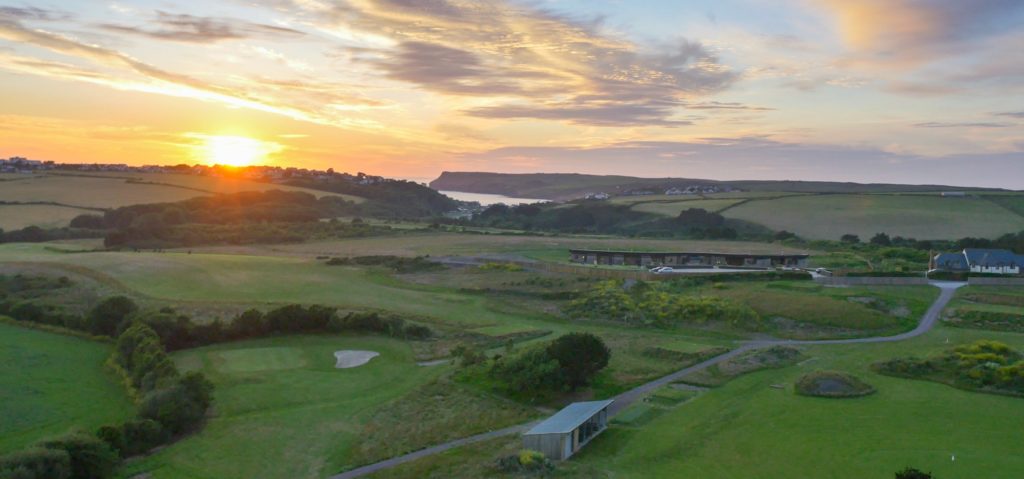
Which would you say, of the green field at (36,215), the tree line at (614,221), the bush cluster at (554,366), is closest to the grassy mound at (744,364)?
the bush cluster at (554,366)

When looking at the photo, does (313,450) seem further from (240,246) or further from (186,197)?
(186,197)

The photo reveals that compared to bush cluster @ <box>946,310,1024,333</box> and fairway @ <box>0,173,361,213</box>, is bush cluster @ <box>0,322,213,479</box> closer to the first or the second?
bush cluster @ <box>946,310,1024,333</box>

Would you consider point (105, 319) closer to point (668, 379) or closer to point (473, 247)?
point (668, 379)

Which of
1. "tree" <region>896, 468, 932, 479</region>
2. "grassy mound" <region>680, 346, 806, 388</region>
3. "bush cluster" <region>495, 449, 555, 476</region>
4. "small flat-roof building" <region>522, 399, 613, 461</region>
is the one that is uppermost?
"tree" <region>896, 468, 932, 479</region>

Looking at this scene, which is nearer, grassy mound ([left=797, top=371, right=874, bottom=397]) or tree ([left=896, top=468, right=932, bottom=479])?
tree ([left=896, top=468, right=932, bottom=479])

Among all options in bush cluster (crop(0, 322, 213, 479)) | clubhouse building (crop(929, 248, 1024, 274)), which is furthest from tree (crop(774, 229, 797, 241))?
bush cluster (crop(0, 322, 213, 479))

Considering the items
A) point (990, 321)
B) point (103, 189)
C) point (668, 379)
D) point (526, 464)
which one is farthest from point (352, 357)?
point (103, 189)

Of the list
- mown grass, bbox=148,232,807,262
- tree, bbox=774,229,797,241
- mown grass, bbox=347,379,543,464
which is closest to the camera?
mown grass, bbox=347,379,543,464
